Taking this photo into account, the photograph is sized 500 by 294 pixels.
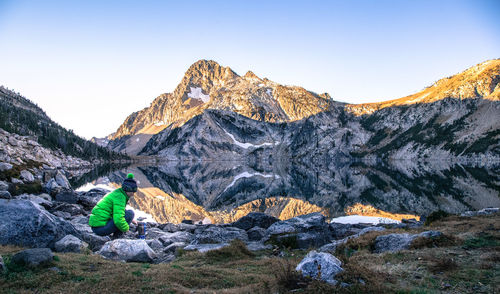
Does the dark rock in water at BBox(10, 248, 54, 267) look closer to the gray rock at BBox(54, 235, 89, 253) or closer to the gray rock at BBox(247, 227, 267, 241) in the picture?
the gray rock at BBox(54, 235, 89, 253)

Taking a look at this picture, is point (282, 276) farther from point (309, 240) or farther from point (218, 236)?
point (218, 236)

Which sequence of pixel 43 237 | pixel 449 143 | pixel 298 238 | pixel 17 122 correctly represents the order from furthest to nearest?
1. pixel 449 143
2. pixel 17 122
3. pixel 298 238
4. pixel 43 237

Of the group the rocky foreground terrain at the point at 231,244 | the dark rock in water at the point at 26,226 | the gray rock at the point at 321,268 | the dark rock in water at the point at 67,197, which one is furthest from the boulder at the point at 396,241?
the dark rock in water at the point at 67,197

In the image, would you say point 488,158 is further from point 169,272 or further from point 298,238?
point 169,272

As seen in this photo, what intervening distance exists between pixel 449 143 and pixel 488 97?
4568cm

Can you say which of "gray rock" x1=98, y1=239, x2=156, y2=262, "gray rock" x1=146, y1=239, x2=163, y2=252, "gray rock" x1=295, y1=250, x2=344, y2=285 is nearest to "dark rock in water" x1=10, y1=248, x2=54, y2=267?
"gray rock" x1=98, y1=239, x2=156, y2=262

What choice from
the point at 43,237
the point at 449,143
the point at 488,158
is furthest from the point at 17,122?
the point at 449,143

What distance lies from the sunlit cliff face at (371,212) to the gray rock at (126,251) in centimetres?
3016

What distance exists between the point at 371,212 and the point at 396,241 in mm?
25203

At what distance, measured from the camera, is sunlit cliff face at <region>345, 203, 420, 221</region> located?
35406 millimetres

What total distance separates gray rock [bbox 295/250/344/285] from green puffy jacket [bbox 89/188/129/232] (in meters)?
9.46

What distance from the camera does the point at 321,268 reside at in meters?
8.22

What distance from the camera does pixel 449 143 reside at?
7160 inches

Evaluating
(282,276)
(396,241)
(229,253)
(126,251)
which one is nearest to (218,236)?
(229,253)
